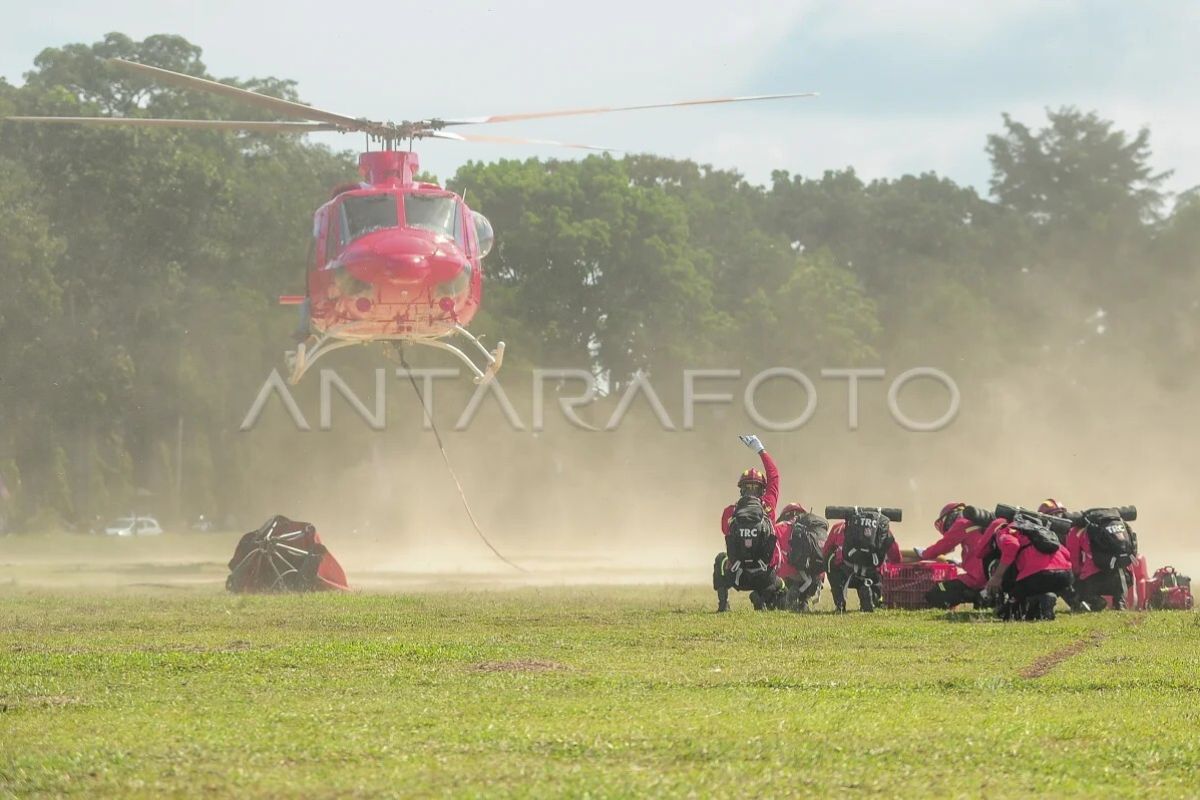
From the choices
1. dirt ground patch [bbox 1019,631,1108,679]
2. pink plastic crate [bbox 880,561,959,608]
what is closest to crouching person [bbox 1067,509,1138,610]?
pink plastic crate [bbox 880,561,959,608]

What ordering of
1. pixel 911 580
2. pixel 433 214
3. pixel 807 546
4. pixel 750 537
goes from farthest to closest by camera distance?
1. pixel 433 214
2. pixel 807 546
3. pixel 911 580
4. pixel 750 537

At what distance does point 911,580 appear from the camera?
20594 millimetres

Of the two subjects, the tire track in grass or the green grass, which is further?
the tire track in grass

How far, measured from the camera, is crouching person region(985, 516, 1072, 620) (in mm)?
18422

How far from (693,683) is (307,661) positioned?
3.49 meters

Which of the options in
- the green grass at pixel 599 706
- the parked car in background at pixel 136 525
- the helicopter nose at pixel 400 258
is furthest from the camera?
the parked car in background at pixel 136 525

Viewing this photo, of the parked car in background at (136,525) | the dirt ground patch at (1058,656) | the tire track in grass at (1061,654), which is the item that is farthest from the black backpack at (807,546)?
the parked car in background at (136,525)

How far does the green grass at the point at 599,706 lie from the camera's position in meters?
8.81

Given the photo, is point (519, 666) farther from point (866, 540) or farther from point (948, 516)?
point (948, 516)

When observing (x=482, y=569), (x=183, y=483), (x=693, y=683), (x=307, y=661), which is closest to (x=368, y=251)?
(x=482, y=569)

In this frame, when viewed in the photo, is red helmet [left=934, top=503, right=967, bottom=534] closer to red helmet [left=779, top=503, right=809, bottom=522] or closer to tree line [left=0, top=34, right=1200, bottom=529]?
red helmet [left=779, top=503, right=809, bottom=522]

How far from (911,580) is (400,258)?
10.8 meters

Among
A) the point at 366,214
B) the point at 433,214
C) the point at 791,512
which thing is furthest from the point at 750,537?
the point at 366,214

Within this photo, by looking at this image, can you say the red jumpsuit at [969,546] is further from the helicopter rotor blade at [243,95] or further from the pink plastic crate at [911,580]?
the helicopter rotor blade at [243,95]
